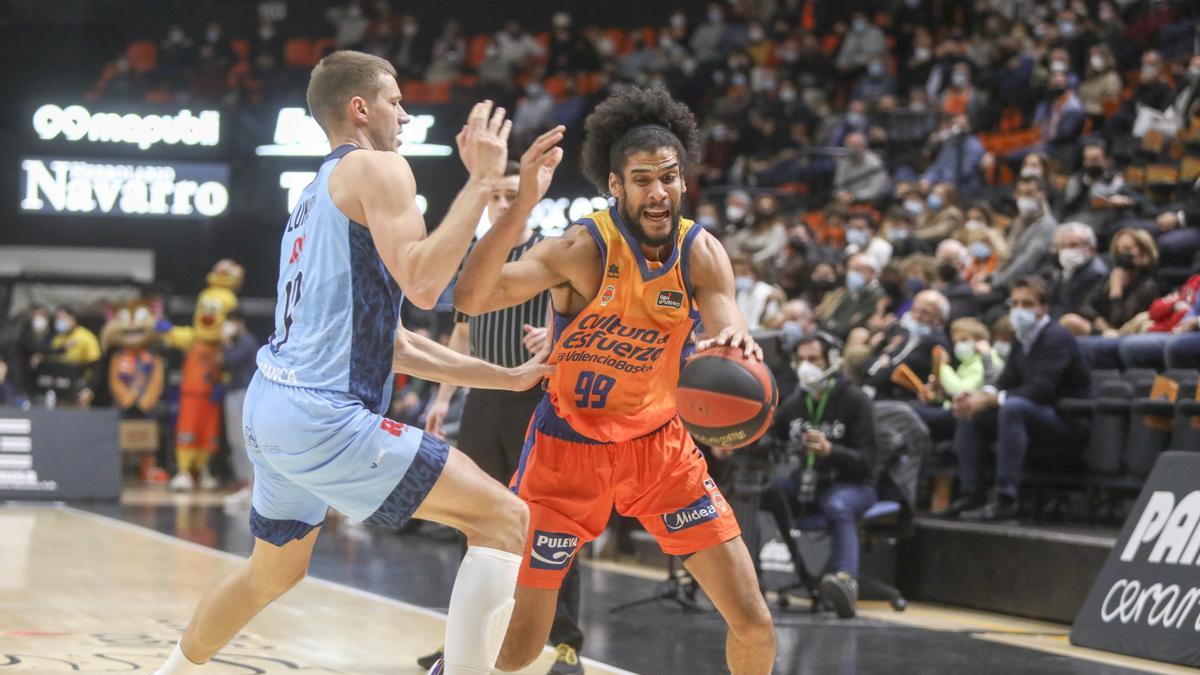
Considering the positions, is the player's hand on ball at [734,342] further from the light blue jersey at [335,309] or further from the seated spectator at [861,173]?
the seated spectator at [861,173]

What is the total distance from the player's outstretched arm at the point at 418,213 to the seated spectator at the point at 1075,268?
678 centimetres

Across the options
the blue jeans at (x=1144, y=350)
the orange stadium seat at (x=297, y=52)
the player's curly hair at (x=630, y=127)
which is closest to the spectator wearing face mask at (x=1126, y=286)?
the blue jeans at (x=1144, y=350)

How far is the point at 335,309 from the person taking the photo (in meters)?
3.58

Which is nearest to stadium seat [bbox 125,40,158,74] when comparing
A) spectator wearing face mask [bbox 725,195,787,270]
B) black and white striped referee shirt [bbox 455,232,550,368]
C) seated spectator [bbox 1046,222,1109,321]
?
spectator wearing face mask [bbox 725,195,787,270]

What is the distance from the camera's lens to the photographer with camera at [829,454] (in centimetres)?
764

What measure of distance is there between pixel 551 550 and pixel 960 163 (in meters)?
9.87

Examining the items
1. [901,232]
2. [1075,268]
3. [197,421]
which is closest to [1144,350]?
[1075,268]

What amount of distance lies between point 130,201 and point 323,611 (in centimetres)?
945

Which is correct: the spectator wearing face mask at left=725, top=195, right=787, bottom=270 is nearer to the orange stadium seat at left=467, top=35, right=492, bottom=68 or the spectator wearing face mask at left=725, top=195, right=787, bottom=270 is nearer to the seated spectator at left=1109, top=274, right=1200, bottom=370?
the seated spectator at left=1109, top=274, right=1200, bottom=370

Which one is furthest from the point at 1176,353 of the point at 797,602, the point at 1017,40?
the point at 1017,40

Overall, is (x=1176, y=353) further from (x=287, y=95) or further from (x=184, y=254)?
(x=184, y=254)

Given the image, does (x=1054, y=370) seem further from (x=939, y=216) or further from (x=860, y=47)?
(x=860, y=47)

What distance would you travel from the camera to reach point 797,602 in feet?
26.2

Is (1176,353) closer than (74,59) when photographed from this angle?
Yes
